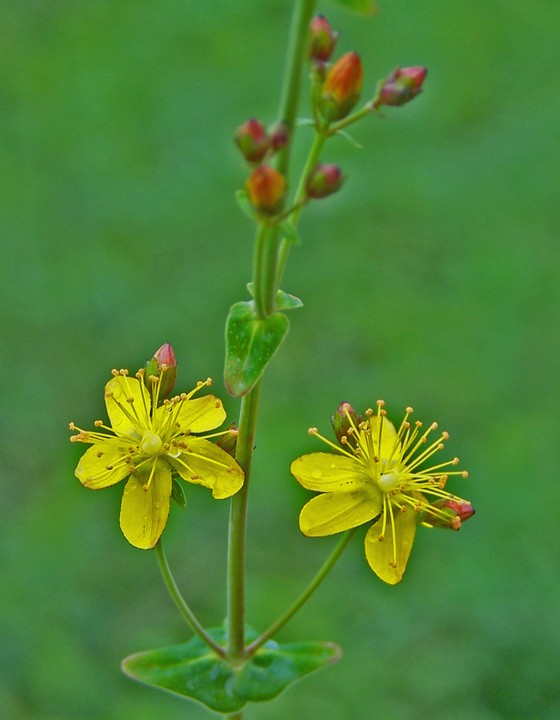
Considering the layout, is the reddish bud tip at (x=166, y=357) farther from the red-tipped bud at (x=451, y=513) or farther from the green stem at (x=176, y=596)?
the red-tipped bud at (x=451, y=513)

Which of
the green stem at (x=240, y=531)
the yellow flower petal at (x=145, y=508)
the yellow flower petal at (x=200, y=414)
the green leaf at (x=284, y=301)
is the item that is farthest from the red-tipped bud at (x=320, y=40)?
the yellow flower petal at (x=145, y=508)

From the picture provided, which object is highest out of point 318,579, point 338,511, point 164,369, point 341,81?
point 341,81

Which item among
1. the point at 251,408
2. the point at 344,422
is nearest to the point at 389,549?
the point at 344,422

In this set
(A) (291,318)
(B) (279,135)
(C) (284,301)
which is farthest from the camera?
(A) (291,318)

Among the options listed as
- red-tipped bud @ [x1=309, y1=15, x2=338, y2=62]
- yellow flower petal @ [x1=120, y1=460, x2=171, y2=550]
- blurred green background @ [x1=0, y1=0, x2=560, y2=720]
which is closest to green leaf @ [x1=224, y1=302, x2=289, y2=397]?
yellow flower petal @ [x1=120, y1=460, x2=171, y2=550]

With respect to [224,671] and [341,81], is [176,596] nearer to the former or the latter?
[224,671]

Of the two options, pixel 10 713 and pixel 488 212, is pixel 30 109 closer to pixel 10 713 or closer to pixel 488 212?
pixel 488 212

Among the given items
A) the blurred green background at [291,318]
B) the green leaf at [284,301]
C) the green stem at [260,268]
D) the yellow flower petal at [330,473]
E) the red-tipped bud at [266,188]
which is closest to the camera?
the red-tipped bud at [266,188]

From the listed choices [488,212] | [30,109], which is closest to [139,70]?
[30,109]
